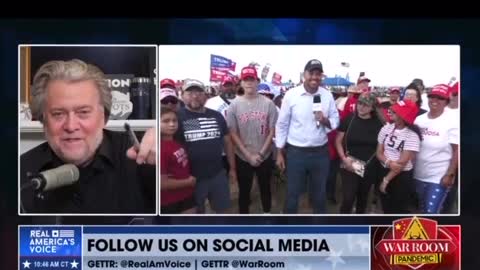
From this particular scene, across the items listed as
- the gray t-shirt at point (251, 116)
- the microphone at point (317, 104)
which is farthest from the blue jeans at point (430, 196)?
the gray t-shirt at point (251, 116)

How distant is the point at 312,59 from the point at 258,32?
A: 0.32 m

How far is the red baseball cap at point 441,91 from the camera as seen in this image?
4867mm

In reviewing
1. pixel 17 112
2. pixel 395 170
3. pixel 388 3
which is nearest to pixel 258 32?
pixel 388 3

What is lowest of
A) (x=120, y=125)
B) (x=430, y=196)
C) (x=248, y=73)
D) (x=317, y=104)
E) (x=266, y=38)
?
(x=430, y=196)

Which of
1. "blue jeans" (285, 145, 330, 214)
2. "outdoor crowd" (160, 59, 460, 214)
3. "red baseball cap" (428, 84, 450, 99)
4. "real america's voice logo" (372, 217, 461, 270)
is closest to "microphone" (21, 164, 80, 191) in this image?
"outdoor crowd" (160, 59, 460, 214)

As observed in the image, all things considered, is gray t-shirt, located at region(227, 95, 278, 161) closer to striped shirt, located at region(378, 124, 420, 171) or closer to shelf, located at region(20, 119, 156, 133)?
shelf, located at region(20, 119, 156, 133)

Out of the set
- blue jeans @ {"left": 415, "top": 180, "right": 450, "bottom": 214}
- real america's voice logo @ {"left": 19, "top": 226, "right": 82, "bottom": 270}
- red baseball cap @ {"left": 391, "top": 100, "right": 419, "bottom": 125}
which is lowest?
real america's voice logo @ {"left": 19, "top": 226, "right": 82, "bottom": 270}

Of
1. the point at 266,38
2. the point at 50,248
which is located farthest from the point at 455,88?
the point at 50,248

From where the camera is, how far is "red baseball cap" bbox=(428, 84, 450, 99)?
4867 mm

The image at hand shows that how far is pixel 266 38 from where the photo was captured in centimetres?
486

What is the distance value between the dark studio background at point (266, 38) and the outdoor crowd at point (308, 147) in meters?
0.07

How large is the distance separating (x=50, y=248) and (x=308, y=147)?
151 centimetres

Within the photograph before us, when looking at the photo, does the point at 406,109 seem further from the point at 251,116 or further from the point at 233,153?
the point at 233,153
